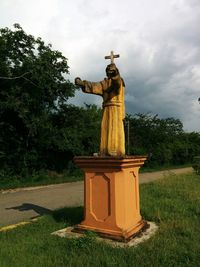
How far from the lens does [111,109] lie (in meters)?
6.36

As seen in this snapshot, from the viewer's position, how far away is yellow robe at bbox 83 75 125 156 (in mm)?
6260

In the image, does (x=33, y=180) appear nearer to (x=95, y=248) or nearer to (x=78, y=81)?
(x=78, y=81)

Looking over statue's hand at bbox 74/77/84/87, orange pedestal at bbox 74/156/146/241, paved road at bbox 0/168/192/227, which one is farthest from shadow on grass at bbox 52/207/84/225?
statue's hand at bbox 74/77/84/87

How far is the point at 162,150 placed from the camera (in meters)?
37.2

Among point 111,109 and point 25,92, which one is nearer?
point 111,109

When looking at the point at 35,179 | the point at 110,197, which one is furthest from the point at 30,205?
the point at 35,179

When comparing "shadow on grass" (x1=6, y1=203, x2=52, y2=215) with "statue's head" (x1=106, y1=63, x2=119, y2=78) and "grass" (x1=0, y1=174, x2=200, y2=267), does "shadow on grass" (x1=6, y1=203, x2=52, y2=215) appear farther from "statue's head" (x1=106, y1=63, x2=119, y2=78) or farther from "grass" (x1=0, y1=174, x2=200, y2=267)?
"statue's head" (x1=106, y1=63, x2=119, y2=78)

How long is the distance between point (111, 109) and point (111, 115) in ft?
0.36

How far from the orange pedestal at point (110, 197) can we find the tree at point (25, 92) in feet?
41.4

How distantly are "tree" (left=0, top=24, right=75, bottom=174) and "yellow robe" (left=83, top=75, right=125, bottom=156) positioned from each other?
482 inches

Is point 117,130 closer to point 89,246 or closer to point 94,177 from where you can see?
point 94,177

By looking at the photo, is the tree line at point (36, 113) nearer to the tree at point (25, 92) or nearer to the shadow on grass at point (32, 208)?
the tree at point (25, 92)

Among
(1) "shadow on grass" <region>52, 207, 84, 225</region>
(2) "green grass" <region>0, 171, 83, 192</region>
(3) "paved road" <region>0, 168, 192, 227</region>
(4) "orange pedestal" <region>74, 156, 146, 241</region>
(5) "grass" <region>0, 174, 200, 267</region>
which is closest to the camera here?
(5) "grass" <region>0, 174, 200, 267</region>

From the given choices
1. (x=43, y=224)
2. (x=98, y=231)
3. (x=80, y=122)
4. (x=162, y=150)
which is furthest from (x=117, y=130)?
(x=162, y=150)
